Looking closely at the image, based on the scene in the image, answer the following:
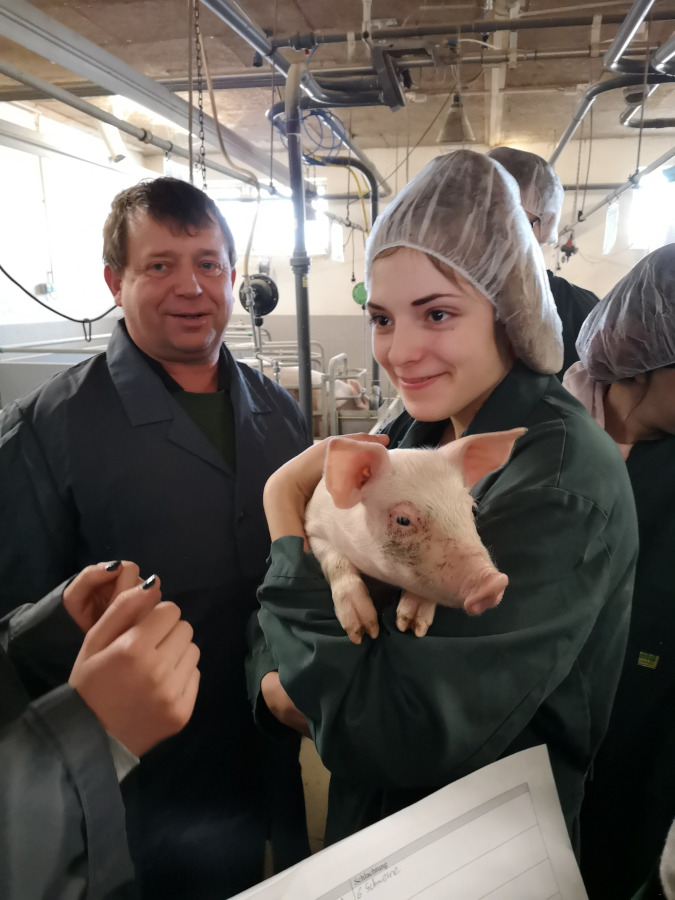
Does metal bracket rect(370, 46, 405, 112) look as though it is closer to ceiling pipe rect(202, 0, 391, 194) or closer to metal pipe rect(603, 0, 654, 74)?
ceiling pipe rect(202, 0, 391, 194)

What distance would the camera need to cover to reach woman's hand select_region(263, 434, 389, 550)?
3.38 feet

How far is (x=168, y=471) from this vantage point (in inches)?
50.3

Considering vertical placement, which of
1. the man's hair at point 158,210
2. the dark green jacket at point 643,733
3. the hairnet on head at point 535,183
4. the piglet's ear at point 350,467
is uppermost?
the hairnet on head at point 535,183

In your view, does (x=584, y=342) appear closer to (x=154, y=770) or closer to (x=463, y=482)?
(x=463, y=482)

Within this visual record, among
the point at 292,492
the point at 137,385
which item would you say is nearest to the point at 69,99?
the point at 137,385

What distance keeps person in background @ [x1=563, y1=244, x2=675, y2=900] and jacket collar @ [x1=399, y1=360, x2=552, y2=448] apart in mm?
631

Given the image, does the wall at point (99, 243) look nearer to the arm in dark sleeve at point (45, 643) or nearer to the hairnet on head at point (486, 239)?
the hairnet on head at point (486, 239)

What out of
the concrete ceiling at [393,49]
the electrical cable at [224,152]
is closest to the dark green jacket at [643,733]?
the electrical cable at [224,152]

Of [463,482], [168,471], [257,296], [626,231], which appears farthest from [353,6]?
[626,231]

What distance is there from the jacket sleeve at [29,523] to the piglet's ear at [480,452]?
0.90m

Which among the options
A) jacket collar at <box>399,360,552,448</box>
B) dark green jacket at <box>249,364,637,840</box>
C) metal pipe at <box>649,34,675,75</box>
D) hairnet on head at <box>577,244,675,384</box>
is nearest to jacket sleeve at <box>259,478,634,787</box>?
dark green jacket at <box>249,364,637,840</box>

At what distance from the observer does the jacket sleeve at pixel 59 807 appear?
0.47m

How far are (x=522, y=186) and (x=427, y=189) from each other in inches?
62.8

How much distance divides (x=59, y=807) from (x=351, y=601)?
444 millimetres
